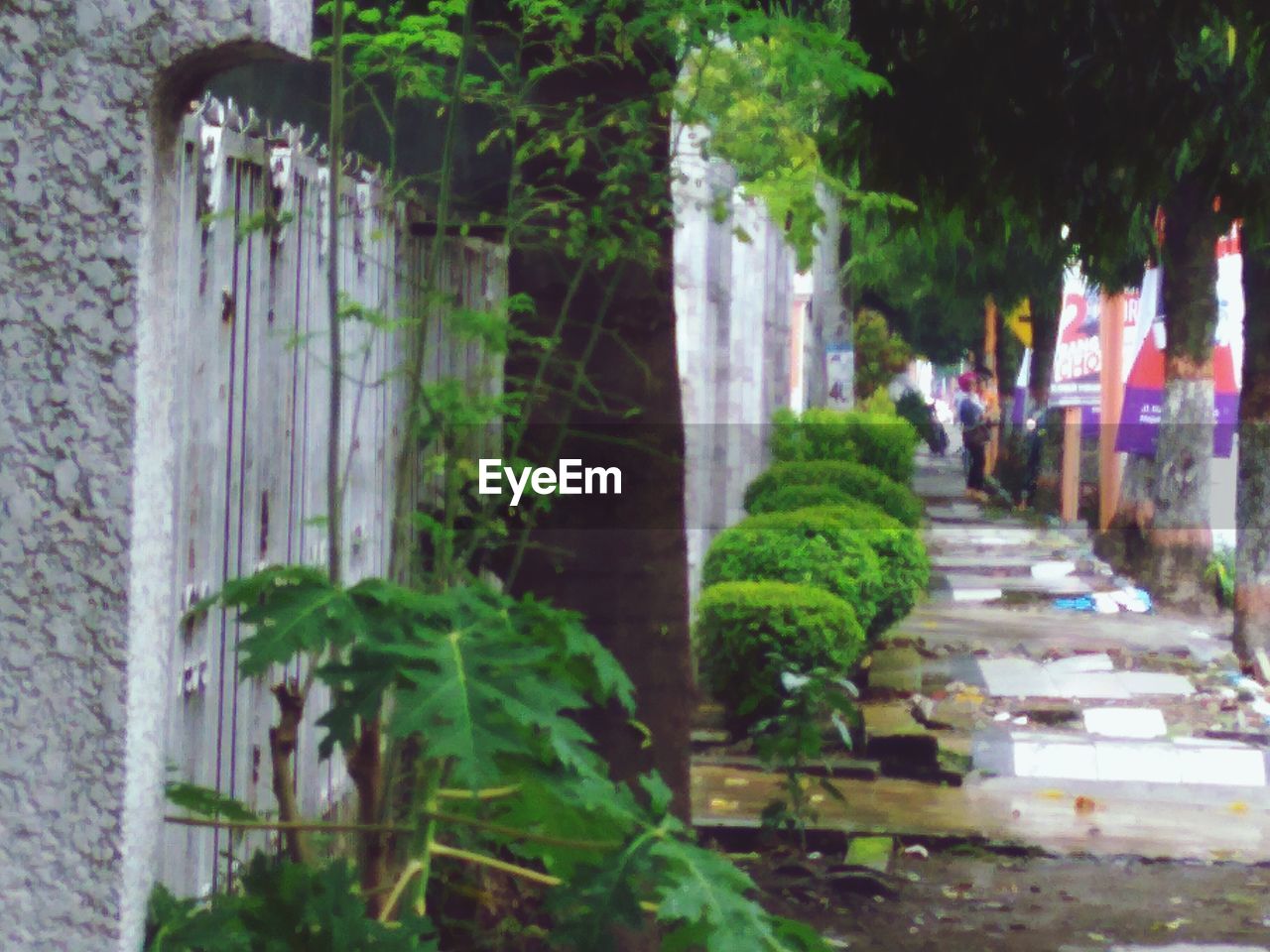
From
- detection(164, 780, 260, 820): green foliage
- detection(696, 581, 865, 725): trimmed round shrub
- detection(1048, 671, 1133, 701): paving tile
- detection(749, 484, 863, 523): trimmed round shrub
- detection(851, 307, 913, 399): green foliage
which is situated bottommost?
detection(1048, 671, 1133, 701): paving tile

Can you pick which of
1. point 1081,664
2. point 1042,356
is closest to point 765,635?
point 1081,664

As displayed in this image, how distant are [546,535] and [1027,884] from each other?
3571 millimetres

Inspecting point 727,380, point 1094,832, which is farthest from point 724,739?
point 727,380

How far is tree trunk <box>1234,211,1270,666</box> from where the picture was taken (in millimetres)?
13688

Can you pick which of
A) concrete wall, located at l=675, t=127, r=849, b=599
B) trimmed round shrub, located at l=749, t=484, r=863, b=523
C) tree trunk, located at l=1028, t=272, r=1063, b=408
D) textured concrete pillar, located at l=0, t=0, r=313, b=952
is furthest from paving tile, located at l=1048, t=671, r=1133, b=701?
tree trunk, located at l=1028, t=272, r=1063, b=408

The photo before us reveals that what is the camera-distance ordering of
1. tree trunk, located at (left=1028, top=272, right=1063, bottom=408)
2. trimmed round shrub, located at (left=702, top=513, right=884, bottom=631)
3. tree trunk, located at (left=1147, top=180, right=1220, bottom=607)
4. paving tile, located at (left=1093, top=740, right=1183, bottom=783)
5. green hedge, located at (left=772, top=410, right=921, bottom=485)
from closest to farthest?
1. paving tile, located at (left=1093, top=740, right=1183, bottom=783)
2. trimmed round shrub, located at (left=702, top=513, right=884, bottom=631)
3. tree trunk, located at (left=1147, top=180, right=1220, bottom=607)
4. green hedge, located at (left=772, top=410, right=921, bottom=485)
5. tree trunk, located at (left=1028, top=272, right=1063, bottom=408)

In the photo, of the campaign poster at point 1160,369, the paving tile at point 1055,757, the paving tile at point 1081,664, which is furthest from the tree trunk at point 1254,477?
Result: the paving tile at point 1055,757

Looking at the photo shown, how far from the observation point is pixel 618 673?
11.0 feet

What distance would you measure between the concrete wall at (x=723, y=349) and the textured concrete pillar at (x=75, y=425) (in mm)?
6085

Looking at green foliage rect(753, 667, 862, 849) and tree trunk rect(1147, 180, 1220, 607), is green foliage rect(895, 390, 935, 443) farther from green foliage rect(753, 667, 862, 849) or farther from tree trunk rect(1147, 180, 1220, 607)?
green foliage rect(753, 667, 862, 849)

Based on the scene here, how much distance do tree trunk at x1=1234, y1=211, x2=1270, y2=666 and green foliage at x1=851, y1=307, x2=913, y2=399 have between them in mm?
26141

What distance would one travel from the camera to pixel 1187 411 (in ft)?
54.0

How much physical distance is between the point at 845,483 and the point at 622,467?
33.6 feet

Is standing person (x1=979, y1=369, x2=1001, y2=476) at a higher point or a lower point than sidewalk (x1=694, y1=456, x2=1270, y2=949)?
higher
